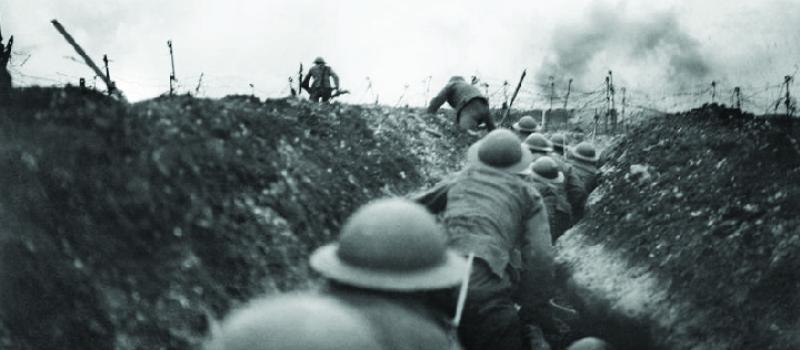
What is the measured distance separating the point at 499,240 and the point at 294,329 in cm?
314

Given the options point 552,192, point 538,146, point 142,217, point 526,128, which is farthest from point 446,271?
point 526,128

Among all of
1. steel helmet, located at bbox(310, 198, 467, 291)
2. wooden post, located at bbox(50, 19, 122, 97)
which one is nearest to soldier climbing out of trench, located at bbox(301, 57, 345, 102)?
wooden post, located at bbox(50, 19, 122, 97)

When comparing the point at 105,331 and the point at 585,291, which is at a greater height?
the point at 105,331

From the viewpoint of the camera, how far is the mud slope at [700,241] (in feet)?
17.8

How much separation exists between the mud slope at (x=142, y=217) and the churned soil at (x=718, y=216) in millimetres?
3136

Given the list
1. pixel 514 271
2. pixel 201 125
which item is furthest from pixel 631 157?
pixel 201 125

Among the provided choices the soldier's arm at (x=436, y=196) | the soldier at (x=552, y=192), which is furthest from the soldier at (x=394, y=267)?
the soldier at (x=552, y=192)

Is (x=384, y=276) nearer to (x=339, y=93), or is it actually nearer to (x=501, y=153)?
(x=501, y=153)

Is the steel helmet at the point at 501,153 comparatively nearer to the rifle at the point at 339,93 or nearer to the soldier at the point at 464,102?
the soldier at the point at 464,102

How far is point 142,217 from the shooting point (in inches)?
172

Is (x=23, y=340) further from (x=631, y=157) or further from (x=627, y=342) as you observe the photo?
(x=631, y=157)

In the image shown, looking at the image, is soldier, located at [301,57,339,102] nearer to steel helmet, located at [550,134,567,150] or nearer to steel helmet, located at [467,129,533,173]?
steel helmet, located at [550,134,567,150]

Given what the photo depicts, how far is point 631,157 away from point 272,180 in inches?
245

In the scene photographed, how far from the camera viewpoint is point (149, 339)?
382cm
